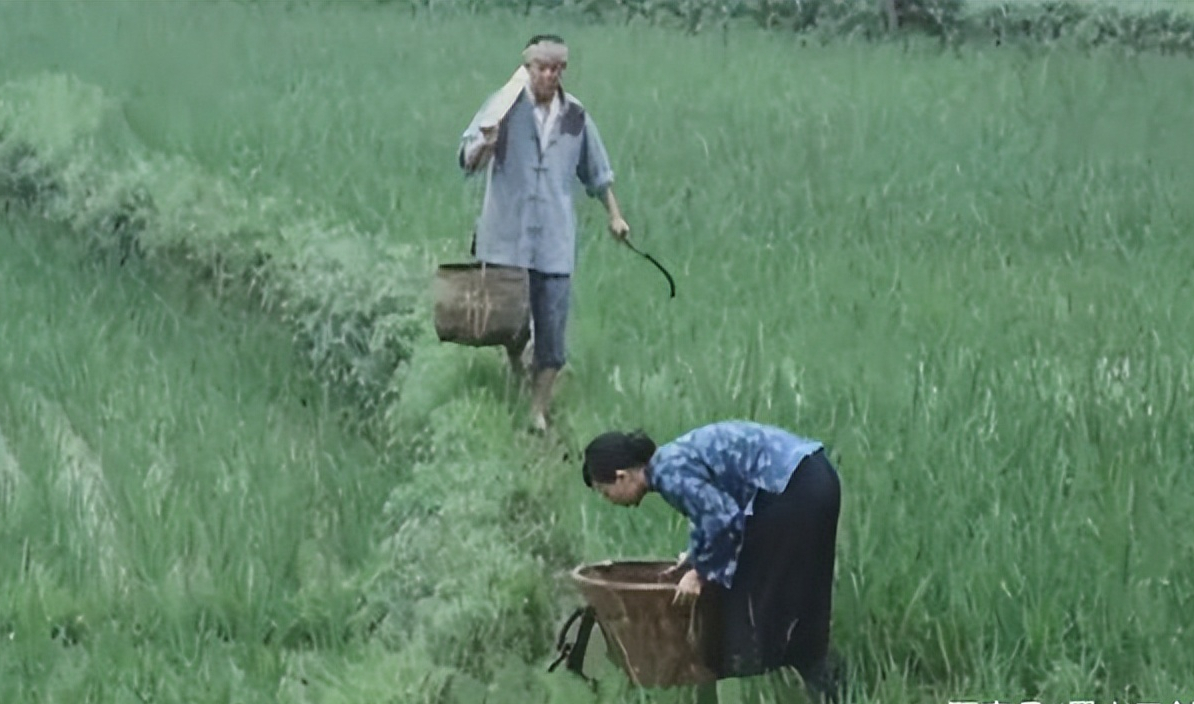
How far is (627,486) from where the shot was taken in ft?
9.12

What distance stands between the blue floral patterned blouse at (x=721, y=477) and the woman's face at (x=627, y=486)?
0.02 m

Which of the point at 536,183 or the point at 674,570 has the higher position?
the point at 536,183

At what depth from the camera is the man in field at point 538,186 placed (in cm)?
422

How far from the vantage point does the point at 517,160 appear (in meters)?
4.27

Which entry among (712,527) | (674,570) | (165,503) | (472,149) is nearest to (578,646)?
(674,570)

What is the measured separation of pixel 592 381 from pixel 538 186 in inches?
16.2

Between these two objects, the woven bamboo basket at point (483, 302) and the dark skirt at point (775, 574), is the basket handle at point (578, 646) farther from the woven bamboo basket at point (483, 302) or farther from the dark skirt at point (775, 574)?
the woven bamboo basket at point (483, 302)

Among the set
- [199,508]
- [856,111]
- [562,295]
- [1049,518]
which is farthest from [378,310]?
[856,111]

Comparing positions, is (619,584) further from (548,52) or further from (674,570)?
(548,52)

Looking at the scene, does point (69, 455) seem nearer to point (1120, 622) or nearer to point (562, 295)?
point (562, 295)

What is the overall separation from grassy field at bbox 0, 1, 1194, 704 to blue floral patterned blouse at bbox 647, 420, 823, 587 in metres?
0.25

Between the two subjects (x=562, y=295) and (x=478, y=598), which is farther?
(x=562, y=295)

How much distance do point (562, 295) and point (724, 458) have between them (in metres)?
1.63

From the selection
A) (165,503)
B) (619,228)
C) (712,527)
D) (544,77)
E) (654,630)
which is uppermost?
(544,77)
